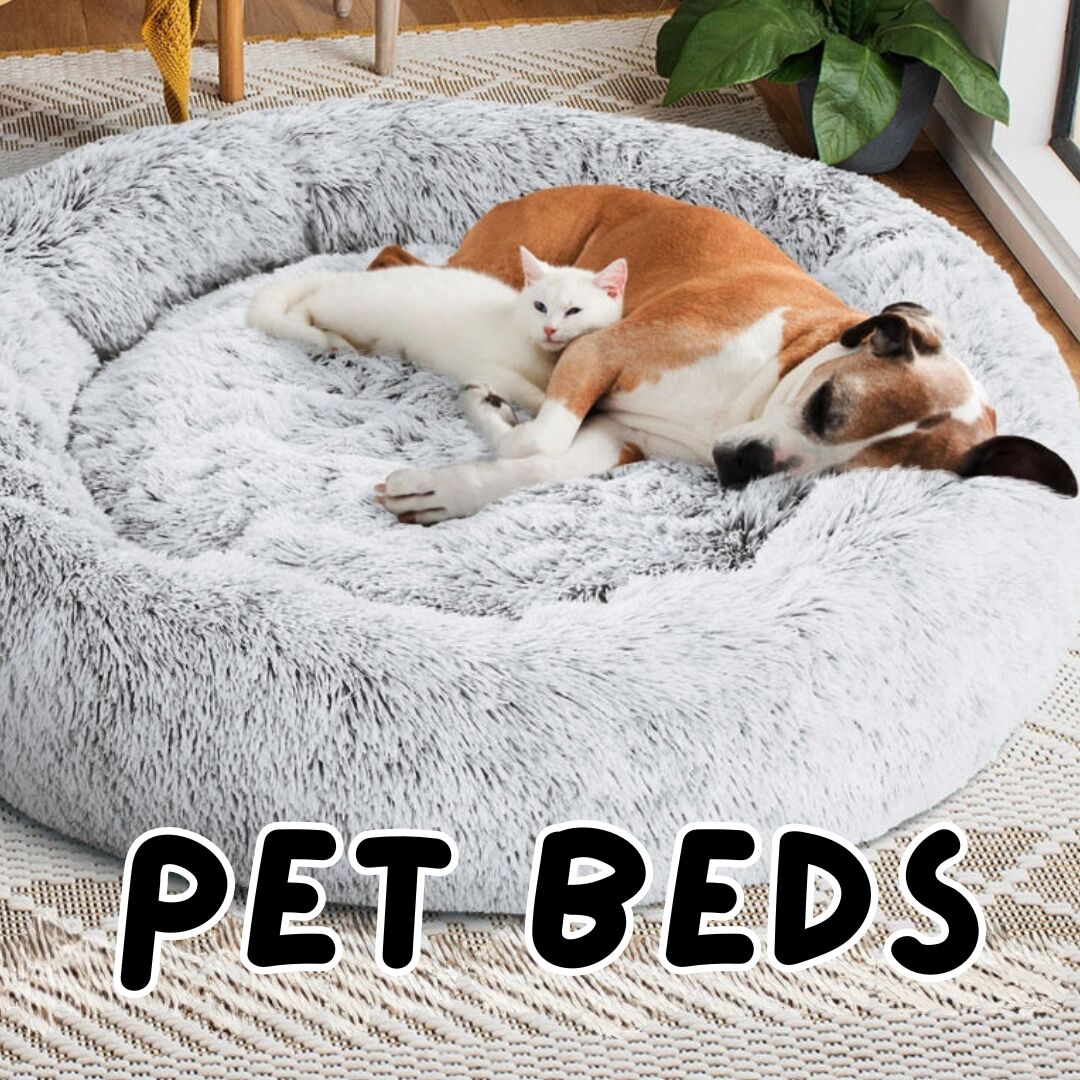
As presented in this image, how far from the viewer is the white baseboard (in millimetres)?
2662

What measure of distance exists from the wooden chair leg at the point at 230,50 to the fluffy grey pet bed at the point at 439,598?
0.93 m

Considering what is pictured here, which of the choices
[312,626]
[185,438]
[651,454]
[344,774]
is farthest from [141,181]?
[344,774]

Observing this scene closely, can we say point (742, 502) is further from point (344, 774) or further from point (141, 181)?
point (141, 181)

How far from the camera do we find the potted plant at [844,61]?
2777mm

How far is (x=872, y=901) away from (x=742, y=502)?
48 centimetres

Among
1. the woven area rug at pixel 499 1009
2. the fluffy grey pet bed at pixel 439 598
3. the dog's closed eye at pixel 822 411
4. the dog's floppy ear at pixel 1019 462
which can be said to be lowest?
the woven area rug at pixel 499 1009

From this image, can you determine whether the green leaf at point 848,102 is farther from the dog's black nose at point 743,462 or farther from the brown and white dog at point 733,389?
the dog's black nose at point 743,462

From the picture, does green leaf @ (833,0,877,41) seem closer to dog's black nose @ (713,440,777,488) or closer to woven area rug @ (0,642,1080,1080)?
dog's black nose @ (713,440,777,488)

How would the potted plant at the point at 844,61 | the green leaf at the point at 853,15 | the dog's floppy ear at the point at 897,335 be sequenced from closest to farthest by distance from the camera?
the dog's floppy ear at the point at 897,335 < the potted plant at the point at 844,61 < the green leaf at the point at 853,15

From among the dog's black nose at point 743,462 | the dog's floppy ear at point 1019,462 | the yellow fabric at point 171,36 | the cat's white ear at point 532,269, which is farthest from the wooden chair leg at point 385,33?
the dog's floppy ear at point 1019,462

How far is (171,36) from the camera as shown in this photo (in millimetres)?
2730

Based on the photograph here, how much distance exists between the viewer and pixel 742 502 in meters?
1.75

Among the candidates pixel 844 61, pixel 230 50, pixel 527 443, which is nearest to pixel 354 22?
pixel 230 50

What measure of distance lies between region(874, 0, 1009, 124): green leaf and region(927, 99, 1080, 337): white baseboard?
159mm
